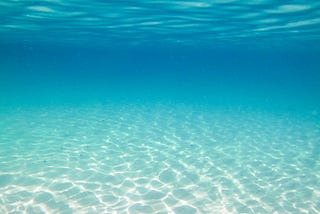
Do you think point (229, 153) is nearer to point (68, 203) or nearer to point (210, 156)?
point (210, 156)

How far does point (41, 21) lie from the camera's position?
18.5 m

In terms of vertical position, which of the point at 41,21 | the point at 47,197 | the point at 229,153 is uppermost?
the point at 41,21

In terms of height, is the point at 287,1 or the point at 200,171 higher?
the point at 287,1

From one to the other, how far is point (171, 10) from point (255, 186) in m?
9.72

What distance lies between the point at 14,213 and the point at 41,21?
15146 millimetres

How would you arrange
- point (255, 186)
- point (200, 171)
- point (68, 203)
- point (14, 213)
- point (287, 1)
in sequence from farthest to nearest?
point (287, 1) < point (200, 171) < point (255, 186) < point (68, 203) < point (14, 213)

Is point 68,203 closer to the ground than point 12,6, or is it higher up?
closer to the ground

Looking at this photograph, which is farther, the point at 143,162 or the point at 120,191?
the point at 143,162

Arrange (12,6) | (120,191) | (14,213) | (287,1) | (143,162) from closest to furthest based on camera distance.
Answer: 1. (14,213)
2. (120,191)
3. (143,162)
4. (287,1)
5. (12,6)

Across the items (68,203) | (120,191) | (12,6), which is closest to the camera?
(68,203)

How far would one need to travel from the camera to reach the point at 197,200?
320 inches

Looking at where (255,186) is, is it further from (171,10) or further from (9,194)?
(171,10)

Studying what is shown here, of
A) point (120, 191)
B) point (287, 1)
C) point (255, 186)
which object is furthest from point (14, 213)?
point (287, 1)

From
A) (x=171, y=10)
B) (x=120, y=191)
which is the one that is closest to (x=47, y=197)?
(x=120, y=191)
